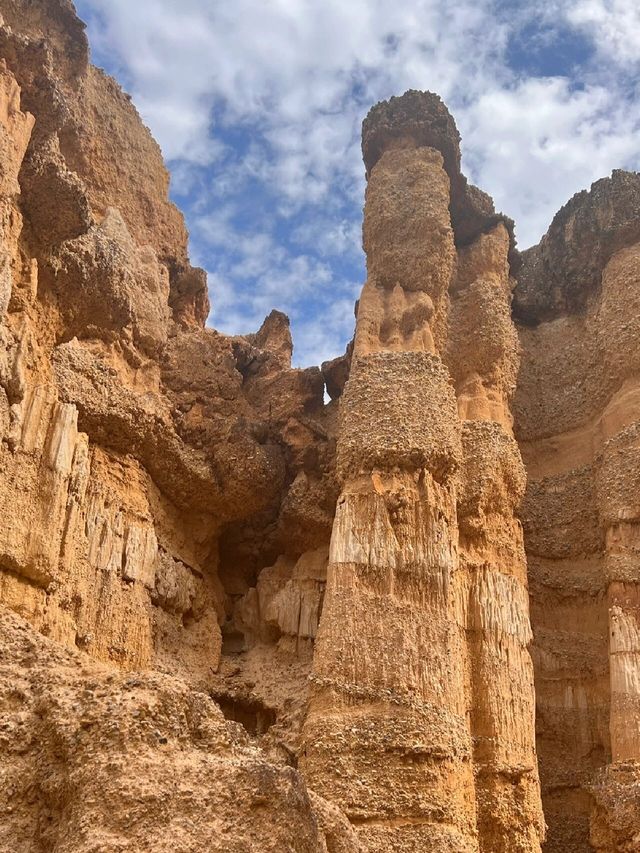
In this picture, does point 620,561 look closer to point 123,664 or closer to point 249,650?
point 249,650

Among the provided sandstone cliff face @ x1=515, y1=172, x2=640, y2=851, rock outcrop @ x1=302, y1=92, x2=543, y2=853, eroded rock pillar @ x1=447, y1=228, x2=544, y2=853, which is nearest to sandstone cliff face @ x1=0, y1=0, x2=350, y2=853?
rock outcrop @ x1=302, y1=92, x2=543, y2=853

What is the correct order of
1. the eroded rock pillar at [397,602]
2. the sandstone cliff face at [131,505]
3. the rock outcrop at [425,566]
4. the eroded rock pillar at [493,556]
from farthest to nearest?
the eroded rock pillar at [493,556]
the rock outcrop at [425,566]
the eroded rock pillar at [397,602]
the sandstone cliff face at [131,505]

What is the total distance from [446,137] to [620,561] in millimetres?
10790

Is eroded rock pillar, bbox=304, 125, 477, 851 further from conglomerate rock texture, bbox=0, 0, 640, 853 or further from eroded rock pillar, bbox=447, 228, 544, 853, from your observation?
eroded rock pillar, bbox=447, 228, 544, 853

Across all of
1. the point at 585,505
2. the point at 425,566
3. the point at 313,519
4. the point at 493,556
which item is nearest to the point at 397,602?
the point at 425,566

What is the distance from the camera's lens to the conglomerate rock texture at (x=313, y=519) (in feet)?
26.4

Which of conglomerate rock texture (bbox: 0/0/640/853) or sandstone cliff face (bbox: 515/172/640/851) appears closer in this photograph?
conglomerate rock texture (bbox: 0/0/640/853)

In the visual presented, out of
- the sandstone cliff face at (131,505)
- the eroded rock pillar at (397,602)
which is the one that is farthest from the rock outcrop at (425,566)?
the sandstone cliff face at (131,505)

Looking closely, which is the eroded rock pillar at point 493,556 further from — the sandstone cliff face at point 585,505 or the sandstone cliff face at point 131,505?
the sandstone cliff face at point 131,505

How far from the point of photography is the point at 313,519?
19.3 metres

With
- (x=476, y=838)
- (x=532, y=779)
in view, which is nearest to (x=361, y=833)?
(x=476, y=838)

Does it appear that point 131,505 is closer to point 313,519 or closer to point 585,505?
point 313,519

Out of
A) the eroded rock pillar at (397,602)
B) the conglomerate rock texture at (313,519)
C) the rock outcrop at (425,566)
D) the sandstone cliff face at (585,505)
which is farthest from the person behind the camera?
the sandstone cliff face at (585,505)

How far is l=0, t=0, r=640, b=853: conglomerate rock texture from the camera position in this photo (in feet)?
26.4
